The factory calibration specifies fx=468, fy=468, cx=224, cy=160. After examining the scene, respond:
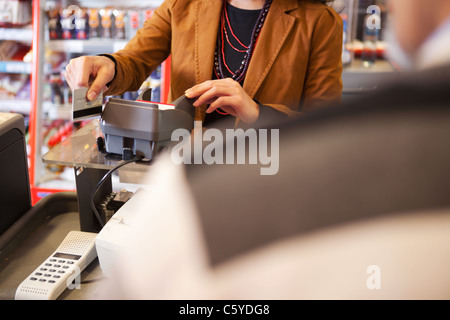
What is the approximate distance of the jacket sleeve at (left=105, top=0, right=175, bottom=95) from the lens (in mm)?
1590

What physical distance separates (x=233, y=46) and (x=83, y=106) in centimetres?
72

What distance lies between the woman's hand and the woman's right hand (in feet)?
0.81

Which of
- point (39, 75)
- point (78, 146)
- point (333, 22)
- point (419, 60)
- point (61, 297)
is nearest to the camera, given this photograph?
point (419, 60)

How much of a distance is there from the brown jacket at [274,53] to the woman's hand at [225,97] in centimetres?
27

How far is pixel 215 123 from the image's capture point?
5.29 feet

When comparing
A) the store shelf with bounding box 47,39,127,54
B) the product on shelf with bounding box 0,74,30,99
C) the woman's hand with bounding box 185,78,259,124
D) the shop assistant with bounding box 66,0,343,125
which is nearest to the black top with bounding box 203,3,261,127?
the shop assistant with bounding box 66,0,343,125

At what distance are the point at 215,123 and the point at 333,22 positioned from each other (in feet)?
1.69

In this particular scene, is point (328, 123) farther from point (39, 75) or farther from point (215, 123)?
point (39, 75)

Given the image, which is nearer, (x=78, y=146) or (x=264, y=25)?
(x=78, y=146)

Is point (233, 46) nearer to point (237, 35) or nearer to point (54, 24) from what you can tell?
point (237, 35)

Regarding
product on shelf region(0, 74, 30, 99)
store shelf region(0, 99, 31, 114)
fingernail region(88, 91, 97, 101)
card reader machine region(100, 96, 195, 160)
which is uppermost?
fingernail region(88, 91, 97, 101)

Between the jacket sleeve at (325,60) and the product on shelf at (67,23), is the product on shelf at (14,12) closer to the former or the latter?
the product on shelf at (67,23)

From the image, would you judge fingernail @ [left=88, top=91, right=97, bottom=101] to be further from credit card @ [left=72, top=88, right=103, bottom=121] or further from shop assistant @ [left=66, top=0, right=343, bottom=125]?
shop assistant @ [left=66, top=0, right=343, bottom=125]

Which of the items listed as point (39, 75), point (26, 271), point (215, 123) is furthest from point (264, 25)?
point (39, 75)
